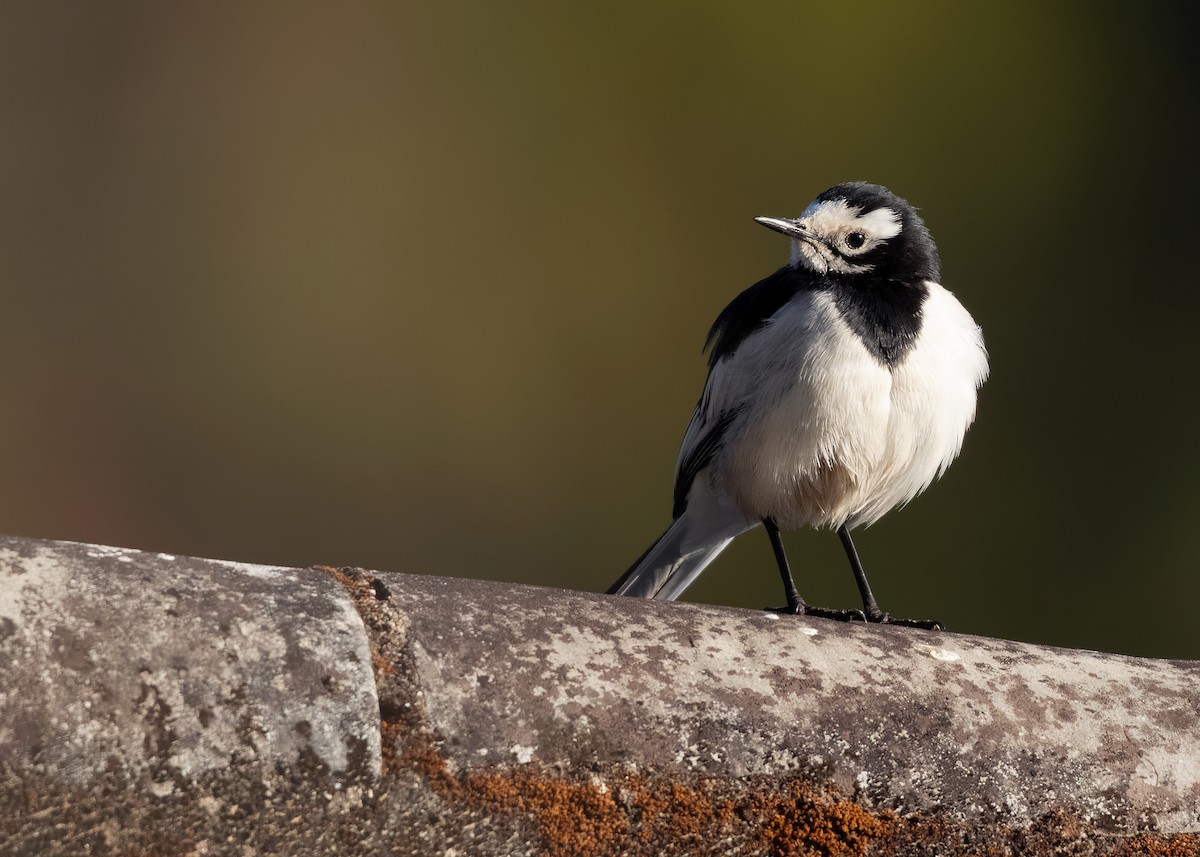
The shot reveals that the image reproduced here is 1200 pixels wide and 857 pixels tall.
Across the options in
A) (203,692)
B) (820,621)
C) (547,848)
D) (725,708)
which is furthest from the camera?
(820,621)

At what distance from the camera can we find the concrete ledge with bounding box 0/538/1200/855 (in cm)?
126

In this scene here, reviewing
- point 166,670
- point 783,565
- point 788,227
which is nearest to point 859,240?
point 788,227

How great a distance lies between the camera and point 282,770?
1321 mm

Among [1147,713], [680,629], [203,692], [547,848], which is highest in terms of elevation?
[203,692]

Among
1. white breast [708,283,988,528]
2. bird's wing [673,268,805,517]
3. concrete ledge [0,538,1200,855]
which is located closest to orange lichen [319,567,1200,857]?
concrete ledge [0,538,1200,855]

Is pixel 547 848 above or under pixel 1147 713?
above

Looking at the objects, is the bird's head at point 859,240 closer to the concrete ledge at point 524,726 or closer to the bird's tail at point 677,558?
the bird's tail at point 677,558

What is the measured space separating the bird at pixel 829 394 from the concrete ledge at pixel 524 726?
130 cm

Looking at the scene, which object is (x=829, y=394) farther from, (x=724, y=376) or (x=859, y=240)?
(x=859, y=240)

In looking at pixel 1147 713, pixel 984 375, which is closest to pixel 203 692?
pixel 1147 713

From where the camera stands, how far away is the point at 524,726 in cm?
147

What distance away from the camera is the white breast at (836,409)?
328cm

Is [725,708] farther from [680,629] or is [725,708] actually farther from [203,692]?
[203,692]

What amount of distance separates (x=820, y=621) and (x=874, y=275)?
191 cm
